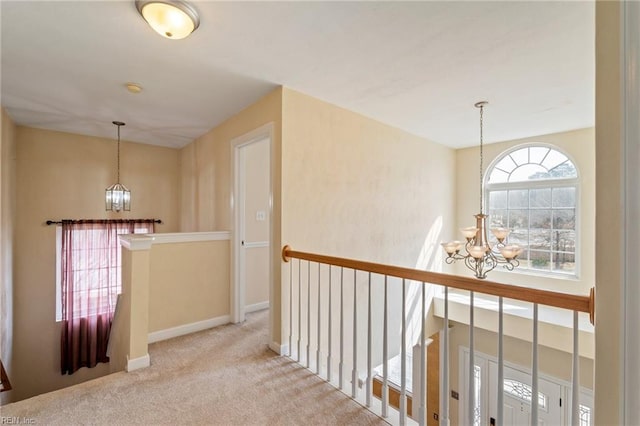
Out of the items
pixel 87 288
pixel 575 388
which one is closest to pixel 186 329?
A: pixel 87 288

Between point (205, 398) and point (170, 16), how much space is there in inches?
91.2

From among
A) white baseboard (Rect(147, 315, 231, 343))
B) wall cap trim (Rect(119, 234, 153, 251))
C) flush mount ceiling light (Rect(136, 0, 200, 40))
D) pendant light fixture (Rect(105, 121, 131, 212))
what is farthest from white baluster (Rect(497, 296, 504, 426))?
pendant light fixture (Rect(105, 121, 131, 212))

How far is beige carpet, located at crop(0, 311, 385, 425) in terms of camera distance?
1.71m

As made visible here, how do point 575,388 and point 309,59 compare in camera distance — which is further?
point 309,59

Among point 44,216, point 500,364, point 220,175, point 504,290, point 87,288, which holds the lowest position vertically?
point 87,288

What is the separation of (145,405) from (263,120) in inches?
93.9

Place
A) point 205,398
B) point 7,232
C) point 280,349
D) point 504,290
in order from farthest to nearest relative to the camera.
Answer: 1. point 7,232
2. point 280,349
3. point 205,398
4. point 504,290

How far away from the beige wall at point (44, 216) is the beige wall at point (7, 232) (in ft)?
Result: 0.53

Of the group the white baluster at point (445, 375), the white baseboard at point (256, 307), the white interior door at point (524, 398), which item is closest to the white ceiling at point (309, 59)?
the white baluster at point (445, 375)

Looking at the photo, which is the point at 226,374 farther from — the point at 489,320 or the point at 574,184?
the point at 574,184

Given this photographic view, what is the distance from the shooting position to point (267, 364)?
2340mm

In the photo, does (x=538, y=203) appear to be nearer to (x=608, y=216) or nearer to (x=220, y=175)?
(x=608, y=216)

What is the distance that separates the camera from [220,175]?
140 inches

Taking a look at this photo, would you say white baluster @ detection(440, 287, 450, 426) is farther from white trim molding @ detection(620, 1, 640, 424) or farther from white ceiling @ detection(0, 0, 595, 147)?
white ceiling @ detection(0, 0, 595, 147)
